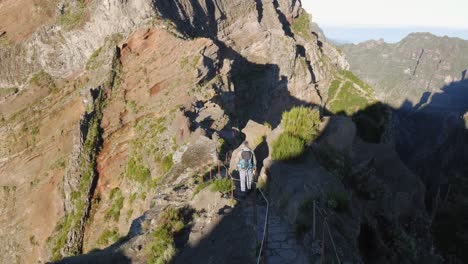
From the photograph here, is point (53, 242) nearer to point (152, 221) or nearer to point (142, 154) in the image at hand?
point (142, 154)

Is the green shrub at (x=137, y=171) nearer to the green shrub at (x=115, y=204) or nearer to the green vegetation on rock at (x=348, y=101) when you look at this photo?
the green shrub at (x=115, y=204)

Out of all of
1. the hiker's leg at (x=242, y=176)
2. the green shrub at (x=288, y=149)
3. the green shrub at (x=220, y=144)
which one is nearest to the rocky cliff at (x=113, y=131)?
the green shrub at (x=220, y=144)

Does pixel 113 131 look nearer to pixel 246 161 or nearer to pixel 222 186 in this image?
pixel 222 186

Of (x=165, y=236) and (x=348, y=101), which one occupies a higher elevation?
(x=165, y=236)

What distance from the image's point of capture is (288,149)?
11766 millimetres

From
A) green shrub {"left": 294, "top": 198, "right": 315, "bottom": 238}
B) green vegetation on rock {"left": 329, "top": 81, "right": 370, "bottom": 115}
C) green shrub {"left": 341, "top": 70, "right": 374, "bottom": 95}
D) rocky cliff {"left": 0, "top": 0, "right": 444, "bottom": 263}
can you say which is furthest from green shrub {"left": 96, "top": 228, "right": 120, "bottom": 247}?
green shrub {"left": 341, "top": 70, "right": 374, "bottom": 95}

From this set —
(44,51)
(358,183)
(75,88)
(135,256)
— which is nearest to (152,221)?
(135,256)

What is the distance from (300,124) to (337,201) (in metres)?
4.27

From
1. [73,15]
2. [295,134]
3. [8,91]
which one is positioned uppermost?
[73,15]

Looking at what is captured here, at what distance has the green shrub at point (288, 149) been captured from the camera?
1174 cm

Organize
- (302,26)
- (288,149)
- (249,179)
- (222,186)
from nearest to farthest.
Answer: (249,179)
(222,186)
(288,149)
(302,26)

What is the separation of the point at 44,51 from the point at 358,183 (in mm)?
31088

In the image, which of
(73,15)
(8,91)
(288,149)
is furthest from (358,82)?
(288,149)

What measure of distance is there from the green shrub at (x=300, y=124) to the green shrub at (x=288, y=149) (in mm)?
632
